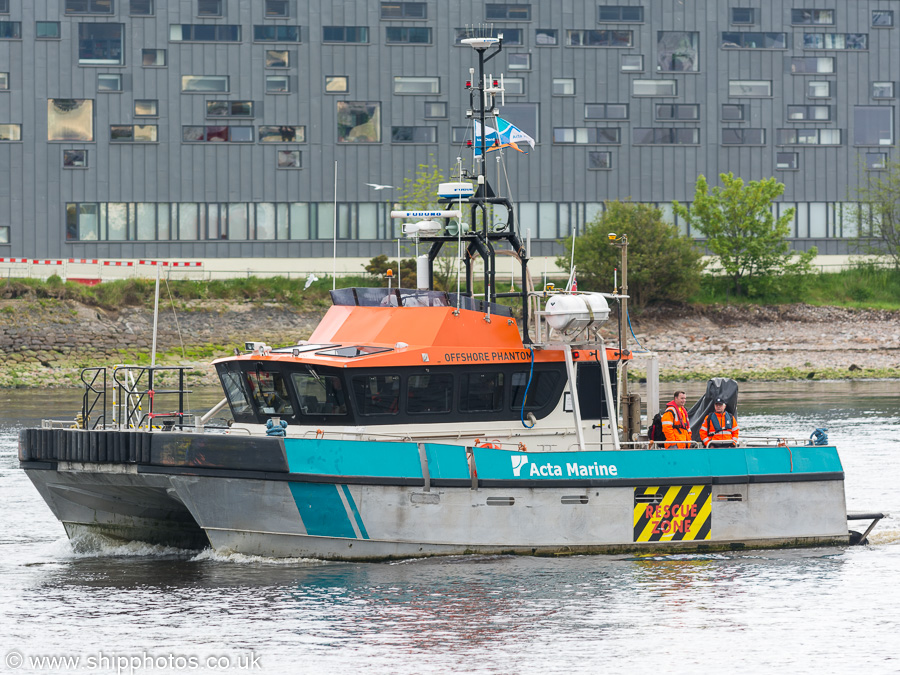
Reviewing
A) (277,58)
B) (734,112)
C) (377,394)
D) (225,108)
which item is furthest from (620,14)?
(377,394)

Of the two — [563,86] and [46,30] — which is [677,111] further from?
[46,30]

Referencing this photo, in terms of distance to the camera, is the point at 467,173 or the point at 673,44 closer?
the point at 467,173

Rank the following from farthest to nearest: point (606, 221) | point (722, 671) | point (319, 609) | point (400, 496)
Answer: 1. point (606, 221)
2. point (400, 496)
3. point (319, 609)
4. point (722, 671)

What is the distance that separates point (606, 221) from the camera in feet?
142

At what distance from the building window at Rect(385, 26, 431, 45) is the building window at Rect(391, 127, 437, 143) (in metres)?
3.27

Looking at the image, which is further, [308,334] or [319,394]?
[308,334]

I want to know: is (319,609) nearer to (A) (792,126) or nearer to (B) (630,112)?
(B) (630,112)

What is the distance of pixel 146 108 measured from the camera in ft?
148

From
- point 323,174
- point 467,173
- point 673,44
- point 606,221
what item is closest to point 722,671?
point 467,173

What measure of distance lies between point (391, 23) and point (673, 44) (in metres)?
11.3

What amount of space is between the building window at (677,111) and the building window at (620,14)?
11.6ft

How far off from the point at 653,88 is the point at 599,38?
2.92 m

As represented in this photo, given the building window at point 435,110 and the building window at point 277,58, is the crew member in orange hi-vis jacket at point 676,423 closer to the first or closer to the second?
the building window at point 435,110

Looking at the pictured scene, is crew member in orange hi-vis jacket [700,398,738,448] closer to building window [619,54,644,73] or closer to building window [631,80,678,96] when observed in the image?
building window [631,80,678,96]
